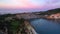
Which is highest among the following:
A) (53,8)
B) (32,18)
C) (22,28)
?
(53,8)

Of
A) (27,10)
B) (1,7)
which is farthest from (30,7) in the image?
(1,7)

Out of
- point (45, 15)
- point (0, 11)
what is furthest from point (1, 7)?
point (45, 15)

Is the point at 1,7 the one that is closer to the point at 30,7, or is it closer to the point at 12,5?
the point at 12,5

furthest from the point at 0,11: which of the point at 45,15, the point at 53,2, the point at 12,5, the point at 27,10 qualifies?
the point at 53,2

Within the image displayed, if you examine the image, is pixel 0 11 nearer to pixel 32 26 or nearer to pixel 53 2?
pixel 32 26

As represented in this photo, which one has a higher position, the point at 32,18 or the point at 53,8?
the point at 53,8

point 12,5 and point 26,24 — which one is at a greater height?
point 12,5
